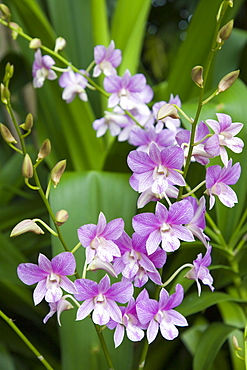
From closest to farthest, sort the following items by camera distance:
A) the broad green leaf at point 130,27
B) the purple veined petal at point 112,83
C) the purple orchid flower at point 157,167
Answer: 1. the purple orchid flower at point 157,167
2. the purple veined petal at point 112,83
3. the broad green leaf at point 130,27

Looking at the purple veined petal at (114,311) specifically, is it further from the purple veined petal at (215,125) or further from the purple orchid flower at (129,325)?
the purple veined petal at (215,125)

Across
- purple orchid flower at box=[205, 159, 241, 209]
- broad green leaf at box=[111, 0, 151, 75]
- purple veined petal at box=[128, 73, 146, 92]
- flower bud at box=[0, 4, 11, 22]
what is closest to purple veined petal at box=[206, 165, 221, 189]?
purple orchid flower at box=[205, 159, 241, 209]

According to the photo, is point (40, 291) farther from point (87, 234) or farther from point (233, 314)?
point (233, 314)

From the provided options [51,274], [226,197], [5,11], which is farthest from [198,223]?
[5,11]

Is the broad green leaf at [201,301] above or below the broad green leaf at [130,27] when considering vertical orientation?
below

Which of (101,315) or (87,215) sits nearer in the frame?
(101,315)

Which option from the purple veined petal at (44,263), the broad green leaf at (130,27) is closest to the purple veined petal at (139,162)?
the purple veined petal at (44,263)
